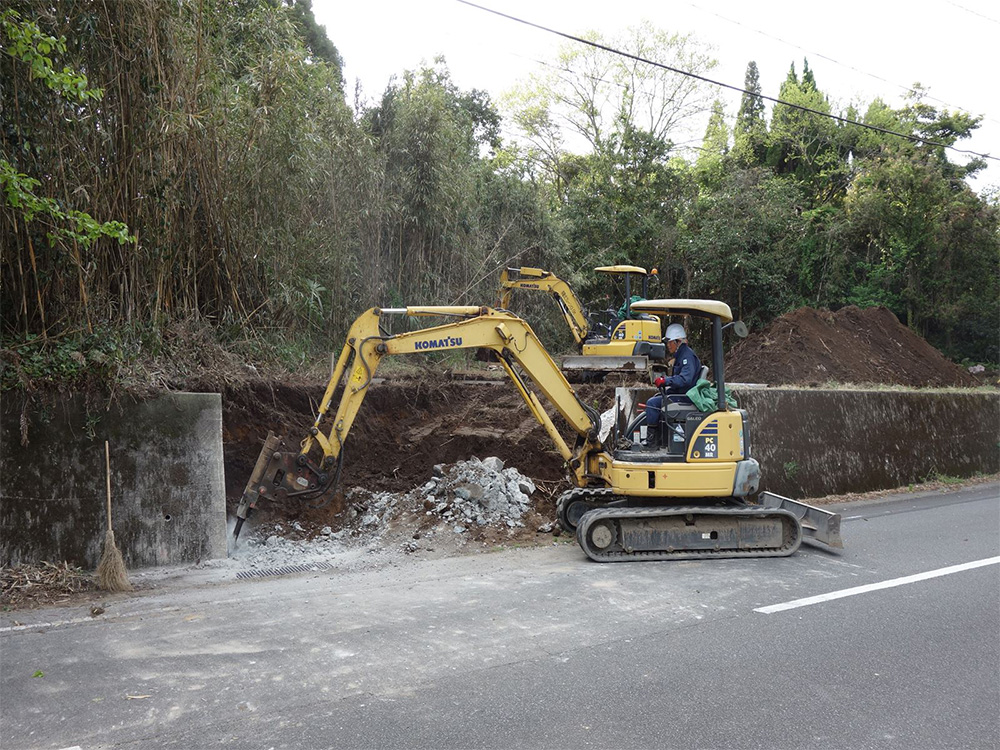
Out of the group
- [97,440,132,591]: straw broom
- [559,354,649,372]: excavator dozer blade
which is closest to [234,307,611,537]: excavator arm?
[97,440,132,591]: straw broom

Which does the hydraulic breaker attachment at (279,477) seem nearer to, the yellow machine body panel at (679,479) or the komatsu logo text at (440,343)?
the komatsu logo text at (440,343)

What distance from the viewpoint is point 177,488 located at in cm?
755

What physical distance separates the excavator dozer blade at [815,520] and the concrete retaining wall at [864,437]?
7.00 ft

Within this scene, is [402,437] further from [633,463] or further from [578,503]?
[633,463]

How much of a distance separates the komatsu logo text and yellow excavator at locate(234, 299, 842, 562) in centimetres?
1

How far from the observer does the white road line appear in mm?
6109

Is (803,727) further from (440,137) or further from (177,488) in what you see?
(440,137)

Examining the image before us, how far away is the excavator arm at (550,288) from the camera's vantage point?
14809 mm

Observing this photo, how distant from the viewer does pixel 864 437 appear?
13.2 metres

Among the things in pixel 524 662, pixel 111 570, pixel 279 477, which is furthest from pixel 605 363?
pixel 524 662

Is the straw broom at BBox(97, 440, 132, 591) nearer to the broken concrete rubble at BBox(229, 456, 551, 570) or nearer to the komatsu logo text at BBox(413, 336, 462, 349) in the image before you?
the broken concrete rubble at BBox(229, 456, 551, 570)

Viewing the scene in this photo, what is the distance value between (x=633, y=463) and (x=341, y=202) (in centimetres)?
771

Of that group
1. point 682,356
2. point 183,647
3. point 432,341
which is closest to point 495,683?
point 183,647

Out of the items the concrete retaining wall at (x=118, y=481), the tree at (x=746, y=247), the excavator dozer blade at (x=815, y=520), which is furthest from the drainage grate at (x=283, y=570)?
the tree at (x=746, y=247)
